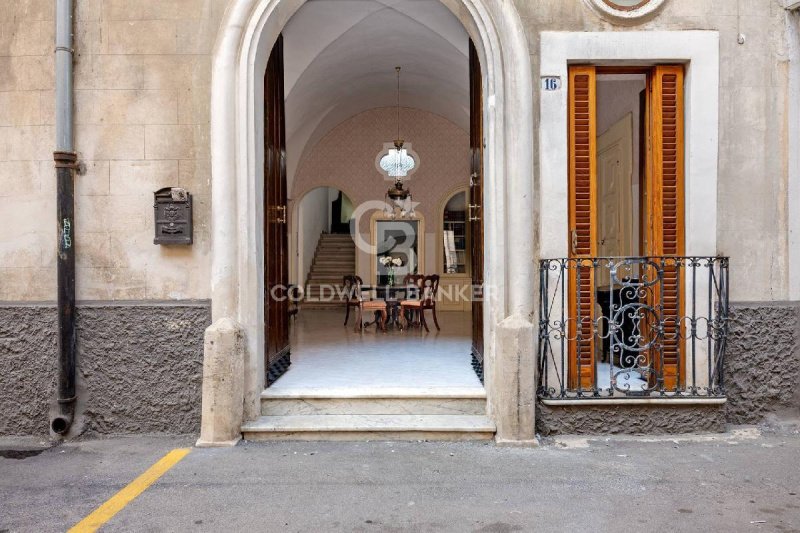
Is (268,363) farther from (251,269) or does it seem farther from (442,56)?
(442,56)

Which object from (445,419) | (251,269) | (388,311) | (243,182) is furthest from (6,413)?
(388,311)

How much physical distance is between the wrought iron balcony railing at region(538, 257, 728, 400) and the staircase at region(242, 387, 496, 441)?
653 mm

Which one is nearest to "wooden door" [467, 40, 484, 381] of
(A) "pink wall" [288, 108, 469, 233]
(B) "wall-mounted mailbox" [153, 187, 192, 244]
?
(B) "wall-mounted mailbox" [153, 187, 192, 244]

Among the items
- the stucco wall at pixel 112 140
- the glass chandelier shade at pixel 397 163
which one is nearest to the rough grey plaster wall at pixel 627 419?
the stucco wall at pixel 112 140

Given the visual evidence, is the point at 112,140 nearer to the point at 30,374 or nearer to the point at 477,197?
the point at 30,374

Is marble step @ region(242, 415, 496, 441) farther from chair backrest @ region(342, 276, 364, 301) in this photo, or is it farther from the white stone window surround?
chair backrest @ region(342, 276, 364, 301)

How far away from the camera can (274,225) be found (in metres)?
5.28

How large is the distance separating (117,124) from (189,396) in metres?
2.26

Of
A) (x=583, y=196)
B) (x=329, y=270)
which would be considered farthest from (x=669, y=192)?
(x=329, y=270)

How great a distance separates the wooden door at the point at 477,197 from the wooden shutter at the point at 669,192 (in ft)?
4.76

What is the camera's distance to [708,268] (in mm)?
4316

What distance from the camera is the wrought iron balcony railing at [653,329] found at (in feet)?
14.0

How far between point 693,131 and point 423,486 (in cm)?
337

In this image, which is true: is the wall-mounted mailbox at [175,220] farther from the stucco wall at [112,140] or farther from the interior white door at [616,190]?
the interior white door at [616,190]
